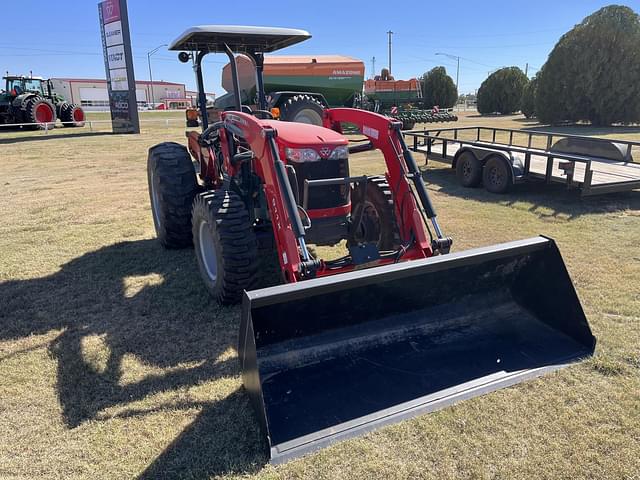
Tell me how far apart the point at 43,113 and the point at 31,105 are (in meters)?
0.76

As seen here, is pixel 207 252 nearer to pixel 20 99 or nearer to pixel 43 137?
pixel 43 137

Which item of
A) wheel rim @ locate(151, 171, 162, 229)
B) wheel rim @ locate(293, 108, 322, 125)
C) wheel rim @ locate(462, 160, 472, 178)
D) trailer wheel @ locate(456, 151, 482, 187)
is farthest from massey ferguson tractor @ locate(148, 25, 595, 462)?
Result: wheel rim @ locate(293, 108, 322, 125)

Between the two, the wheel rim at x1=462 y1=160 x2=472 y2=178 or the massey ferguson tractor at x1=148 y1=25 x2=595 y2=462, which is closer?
the massey ferguson tractor at x1=148 y1=25 x2=595 y2=462

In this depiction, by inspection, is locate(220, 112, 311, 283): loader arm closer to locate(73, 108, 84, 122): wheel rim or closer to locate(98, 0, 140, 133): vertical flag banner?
locate(98, 0, 140, 133): vertical flag banner

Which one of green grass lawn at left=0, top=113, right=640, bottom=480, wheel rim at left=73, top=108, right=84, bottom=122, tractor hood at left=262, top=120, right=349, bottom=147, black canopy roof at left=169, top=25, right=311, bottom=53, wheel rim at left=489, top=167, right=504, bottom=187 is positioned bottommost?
green grass lawn at left=0, top=113, right=640, bottom=480

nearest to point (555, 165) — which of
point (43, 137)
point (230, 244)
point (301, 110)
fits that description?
point (230, 244)

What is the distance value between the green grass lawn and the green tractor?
1916 centimetres

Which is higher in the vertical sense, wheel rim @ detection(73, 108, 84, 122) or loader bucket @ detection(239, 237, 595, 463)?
wheel rim @ detection(73, 108, 84, 122)

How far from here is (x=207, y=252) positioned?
163 inches

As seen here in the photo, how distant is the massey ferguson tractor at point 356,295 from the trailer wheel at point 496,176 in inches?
169

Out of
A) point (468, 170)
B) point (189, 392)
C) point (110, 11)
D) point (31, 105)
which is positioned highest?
point (110, 11)

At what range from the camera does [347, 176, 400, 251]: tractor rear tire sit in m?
4.14

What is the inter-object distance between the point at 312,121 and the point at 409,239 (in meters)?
11.1

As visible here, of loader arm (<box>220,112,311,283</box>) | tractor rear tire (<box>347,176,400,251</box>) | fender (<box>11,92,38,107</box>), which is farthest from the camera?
fender (<box>11,92,38,107</box>)
